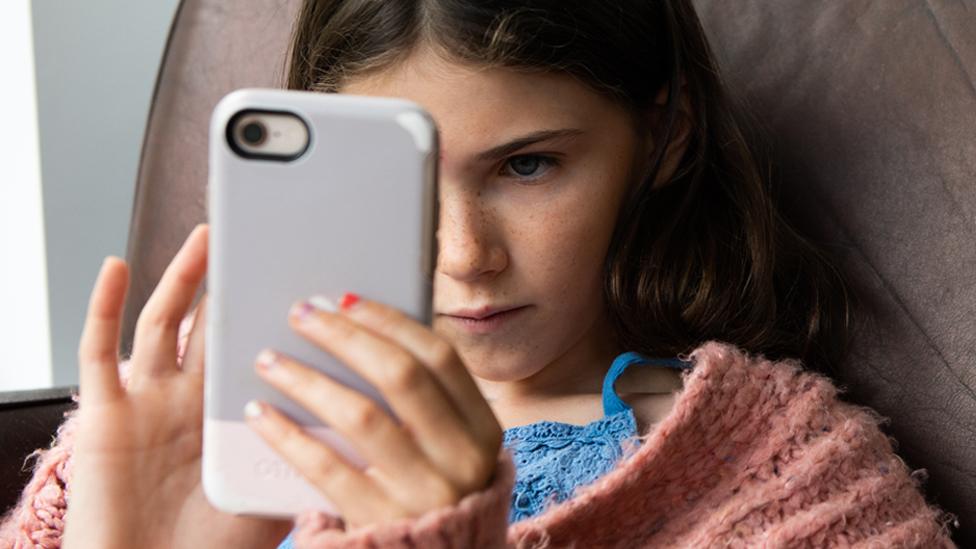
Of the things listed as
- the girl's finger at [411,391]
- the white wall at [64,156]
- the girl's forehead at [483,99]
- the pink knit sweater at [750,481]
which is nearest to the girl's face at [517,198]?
the girl's forehead at [483,99]

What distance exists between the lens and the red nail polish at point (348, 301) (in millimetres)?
459

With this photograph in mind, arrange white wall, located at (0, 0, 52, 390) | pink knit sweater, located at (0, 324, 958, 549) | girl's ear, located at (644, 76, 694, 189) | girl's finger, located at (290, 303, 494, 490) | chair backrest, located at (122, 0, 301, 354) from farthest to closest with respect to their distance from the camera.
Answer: white wall, located at (0, 0, 52, 390) → chair backrest, located at (122, 0, 301, 354) → girl's ear, located at (644, 76, 694, 189) → pink knit sweater, located at (0, 324, 958, 549) → girl's finger, located at (290, 303, 494, 490)

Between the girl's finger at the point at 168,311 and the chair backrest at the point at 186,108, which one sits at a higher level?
the chair backrest at the point at 186,108

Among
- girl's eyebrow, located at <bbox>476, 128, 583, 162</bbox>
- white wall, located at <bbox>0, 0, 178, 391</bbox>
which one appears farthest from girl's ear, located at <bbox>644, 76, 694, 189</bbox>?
white wall, located at <bbox>0, 0, 178, 391</bbox>

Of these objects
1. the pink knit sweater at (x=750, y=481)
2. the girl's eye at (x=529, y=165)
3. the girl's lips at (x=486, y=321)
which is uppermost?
the girl's eye at (x=529, y=165)

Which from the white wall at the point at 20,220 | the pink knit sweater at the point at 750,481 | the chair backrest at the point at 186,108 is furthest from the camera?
the white wall at the point at 20,220

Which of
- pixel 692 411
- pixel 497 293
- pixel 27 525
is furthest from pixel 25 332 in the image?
pixel 692 411

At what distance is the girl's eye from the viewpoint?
685 mm

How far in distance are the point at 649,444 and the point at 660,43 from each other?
0.97ft

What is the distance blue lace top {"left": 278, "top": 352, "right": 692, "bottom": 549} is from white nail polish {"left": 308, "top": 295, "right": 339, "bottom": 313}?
0.81ft

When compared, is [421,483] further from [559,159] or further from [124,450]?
[559,159]

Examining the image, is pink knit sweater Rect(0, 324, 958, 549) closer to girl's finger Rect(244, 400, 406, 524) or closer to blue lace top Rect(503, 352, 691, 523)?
blue lace top Rect(503, 352, 691, 523)

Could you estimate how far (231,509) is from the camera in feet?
1.58

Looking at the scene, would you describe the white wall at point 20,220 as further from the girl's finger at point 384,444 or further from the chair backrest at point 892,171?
the girl's finger at point 384,444
